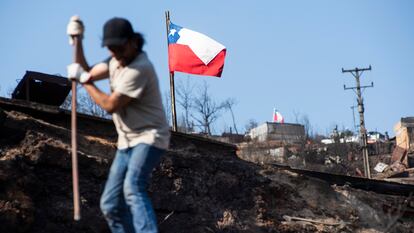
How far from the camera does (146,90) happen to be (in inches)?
197

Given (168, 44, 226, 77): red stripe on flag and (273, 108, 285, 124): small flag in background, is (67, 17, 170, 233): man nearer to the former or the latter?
(168, 44, 226, 77): red stripe on flag

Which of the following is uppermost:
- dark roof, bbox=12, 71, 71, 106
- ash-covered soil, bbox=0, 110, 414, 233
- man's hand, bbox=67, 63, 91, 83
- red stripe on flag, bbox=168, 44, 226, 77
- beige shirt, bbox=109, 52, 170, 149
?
red stripe on flag, bbox=168, 44, 226, 77

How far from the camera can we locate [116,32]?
16.1 feet

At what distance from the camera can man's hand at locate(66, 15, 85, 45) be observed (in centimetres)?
521

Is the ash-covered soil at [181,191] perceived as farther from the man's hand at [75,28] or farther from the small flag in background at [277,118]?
the small flag in background at [277,118]

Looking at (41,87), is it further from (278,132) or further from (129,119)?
(278,132)

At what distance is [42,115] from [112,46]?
507cm

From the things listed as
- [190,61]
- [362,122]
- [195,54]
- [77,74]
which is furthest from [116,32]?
[362,122]

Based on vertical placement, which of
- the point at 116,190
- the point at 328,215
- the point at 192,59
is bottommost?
the point at 328,215

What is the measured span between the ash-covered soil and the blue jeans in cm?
291

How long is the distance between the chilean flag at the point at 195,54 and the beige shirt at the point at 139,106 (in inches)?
409

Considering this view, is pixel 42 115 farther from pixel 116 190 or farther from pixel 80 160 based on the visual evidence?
pixel 116 190


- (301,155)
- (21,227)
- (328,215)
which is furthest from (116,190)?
(301,155)

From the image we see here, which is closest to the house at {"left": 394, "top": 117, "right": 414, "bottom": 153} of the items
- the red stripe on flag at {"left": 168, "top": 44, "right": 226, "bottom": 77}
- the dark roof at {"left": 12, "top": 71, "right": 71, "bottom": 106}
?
the red stripe on flag at {"left": 168, "top": 44, "right": 226, "bottom": 77}
